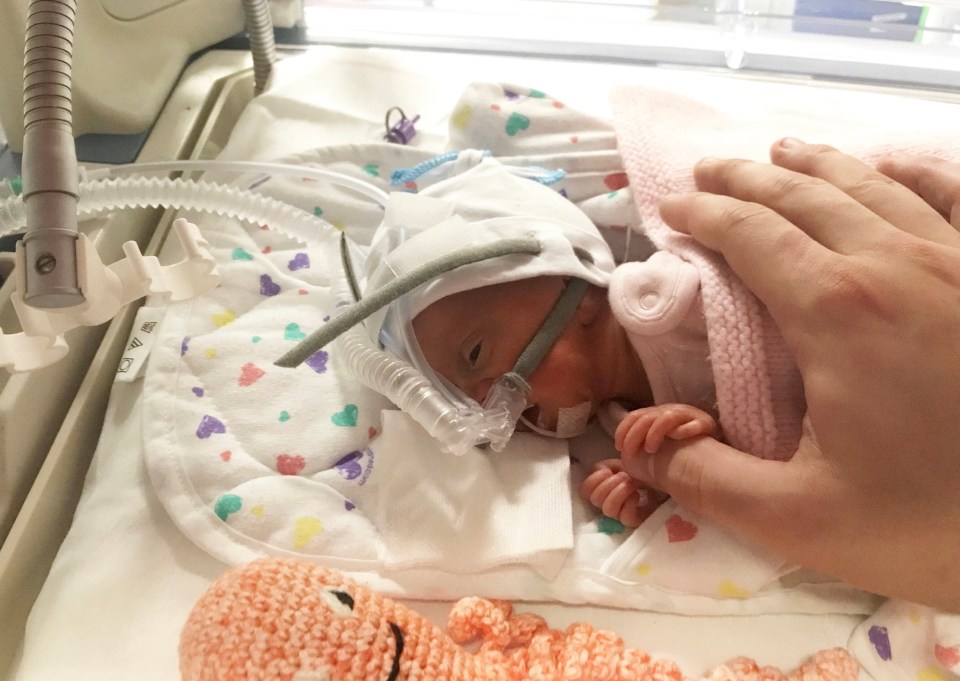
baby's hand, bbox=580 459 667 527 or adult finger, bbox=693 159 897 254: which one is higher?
adult finger, bbox=693 159 897 254

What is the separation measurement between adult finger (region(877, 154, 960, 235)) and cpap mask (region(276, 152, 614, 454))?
341 millimetres

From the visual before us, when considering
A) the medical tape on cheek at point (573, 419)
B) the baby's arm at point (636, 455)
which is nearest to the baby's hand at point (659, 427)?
the baby's arm at point (636, 455)

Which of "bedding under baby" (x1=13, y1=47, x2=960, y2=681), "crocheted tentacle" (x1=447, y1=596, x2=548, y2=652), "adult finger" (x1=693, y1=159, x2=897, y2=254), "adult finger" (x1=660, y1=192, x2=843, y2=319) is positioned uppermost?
A: "adult finger" (x1=693, y1=159, x2=897, y2=254)

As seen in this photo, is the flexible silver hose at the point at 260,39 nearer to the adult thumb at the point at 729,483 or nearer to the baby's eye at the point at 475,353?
the baby's eye at the point at 475,353

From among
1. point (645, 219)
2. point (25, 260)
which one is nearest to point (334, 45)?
point (645, 219)

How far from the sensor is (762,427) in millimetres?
810

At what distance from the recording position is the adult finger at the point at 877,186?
78 cm

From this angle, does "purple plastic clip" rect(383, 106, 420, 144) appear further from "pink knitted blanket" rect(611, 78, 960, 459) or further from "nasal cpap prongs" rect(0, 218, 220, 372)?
"nasal cpap prongs" rect(0, 218, 220, 372)

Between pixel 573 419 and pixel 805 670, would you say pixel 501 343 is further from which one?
pixel 805 670

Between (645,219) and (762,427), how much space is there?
0.34 meters

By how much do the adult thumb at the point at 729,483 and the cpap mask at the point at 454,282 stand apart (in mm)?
172

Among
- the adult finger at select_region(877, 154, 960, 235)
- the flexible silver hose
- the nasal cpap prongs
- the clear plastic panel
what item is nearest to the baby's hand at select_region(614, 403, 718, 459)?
the adult finger at select_region(877, 154, 960, 235)

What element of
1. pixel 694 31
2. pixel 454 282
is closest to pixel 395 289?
pixel 454 282

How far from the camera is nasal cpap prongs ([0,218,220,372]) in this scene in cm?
61
